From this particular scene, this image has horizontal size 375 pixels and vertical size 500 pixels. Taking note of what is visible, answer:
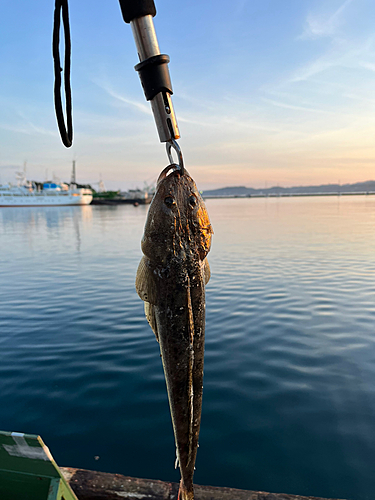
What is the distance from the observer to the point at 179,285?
117 inches

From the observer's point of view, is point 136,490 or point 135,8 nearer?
point 135,8

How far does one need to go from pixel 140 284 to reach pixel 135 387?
621cm

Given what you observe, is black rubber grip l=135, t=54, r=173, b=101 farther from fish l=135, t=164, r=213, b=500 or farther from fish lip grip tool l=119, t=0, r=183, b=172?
fish l=135, t=164, r=213, b=500

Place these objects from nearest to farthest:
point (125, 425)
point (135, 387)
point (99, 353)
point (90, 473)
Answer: point (90, 473) → point (125, 425) → point (135, 387) → point (99, 353)

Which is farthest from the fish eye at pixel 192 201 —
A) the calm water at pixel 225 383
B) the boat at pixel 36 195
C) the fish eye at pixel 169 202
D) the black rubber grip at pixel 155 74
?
the boat at pixel 36 195

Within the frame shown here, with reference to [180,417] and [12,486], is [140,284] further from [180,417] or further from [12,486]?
[12,486]

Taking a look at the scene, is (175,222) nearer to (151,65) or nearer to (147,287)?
(147,287)

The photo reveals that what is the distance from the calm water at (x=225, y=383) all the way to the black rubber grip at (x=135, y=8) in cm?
642

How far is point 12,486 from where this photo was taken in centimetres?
372

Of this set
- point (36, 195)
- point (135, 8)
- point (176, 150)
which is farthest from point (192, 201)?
point (36, 195)

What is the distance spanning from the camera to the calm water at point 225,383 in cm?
611

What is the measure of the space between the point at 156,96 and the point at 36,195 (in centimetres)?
19236

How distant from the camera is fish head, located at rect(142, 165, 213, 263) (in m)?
3.04

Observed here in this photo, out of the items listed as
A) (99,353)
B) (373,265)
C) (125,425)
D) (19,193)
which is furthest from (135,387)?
(19,193)
